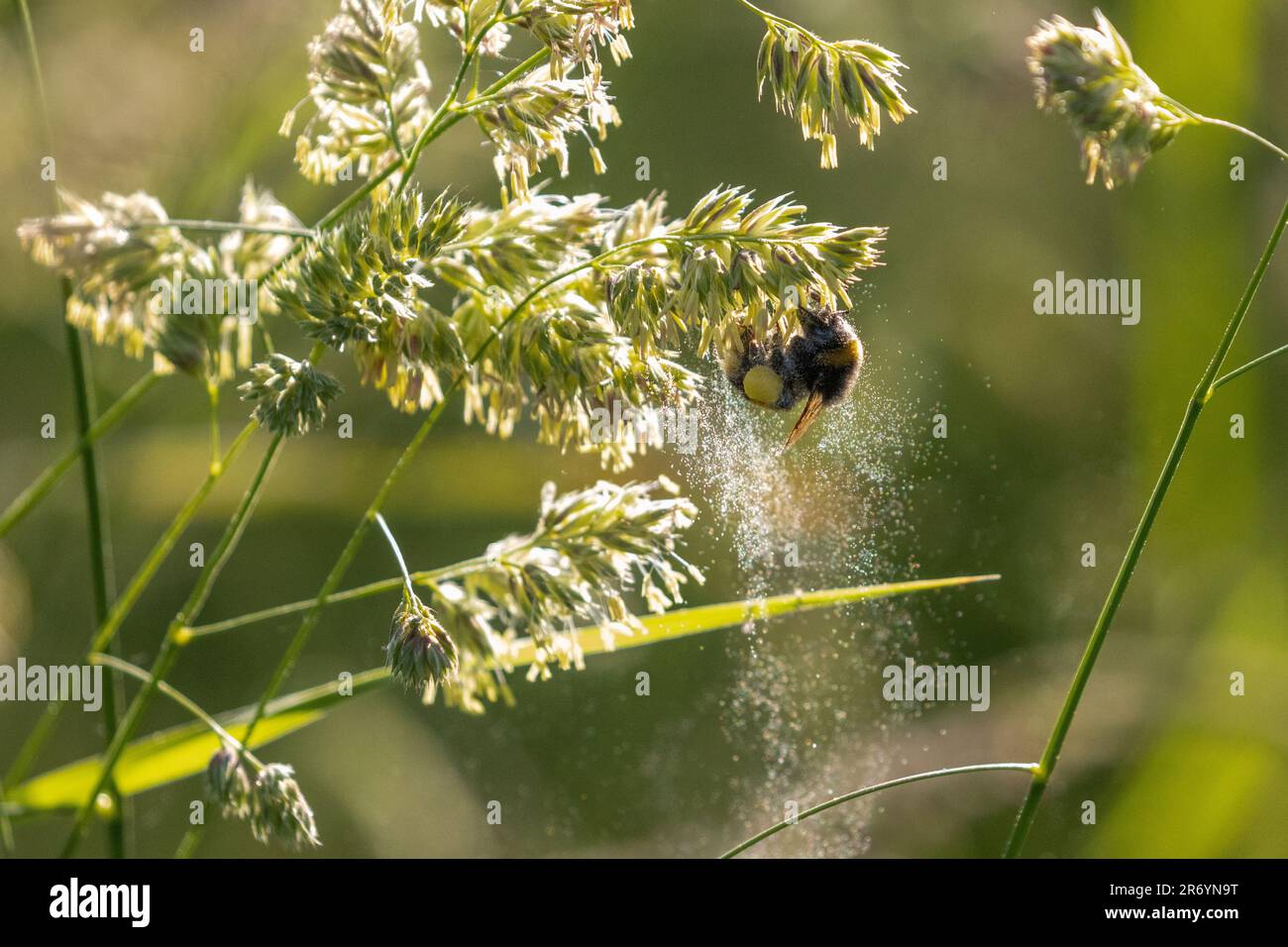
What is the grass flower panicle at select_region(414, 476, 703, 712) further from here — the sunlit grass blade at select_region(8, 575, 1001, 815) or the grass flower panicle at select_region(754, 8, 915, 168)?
the grass flower panicle at select_region(754, 8, 915, 168)

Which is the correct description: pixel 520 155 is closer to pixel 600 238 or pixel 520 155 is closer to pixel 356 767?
pixel 600 238

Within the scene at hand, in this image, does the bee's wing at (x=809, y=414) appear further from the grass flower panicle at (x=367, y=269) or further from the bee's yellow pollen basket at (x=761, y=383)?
the grass flower panicle at (x=367, y=269)

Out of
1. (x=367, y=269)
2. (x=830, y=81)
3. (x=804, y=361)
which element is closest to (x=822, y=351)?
(x=804, y=361)

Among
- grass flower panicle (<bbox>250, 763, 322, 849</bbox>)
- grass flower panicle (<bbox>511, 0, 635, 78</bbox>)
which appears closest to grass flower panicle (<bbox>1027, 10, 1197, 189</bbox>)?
grass flower panicle (<bbox>511, 0, 635, 78</bbox>)

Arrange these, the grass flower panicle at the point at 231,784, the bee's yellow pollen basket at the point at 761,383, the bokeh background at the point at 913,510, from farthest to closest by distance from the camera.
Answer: the bokeh background at the point at 913,510 < the bee's yellow pollen basket at the point at 761,383 < the grass flower panicle at the point at 231,784

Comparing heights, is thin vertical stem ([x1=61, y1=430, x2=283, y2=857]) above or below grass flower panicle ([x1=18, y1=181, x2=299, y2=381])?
below

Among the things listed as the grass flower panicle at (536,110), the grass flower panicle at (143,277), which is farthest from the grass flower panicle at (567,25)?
the grass flower panicle at (143,277)
